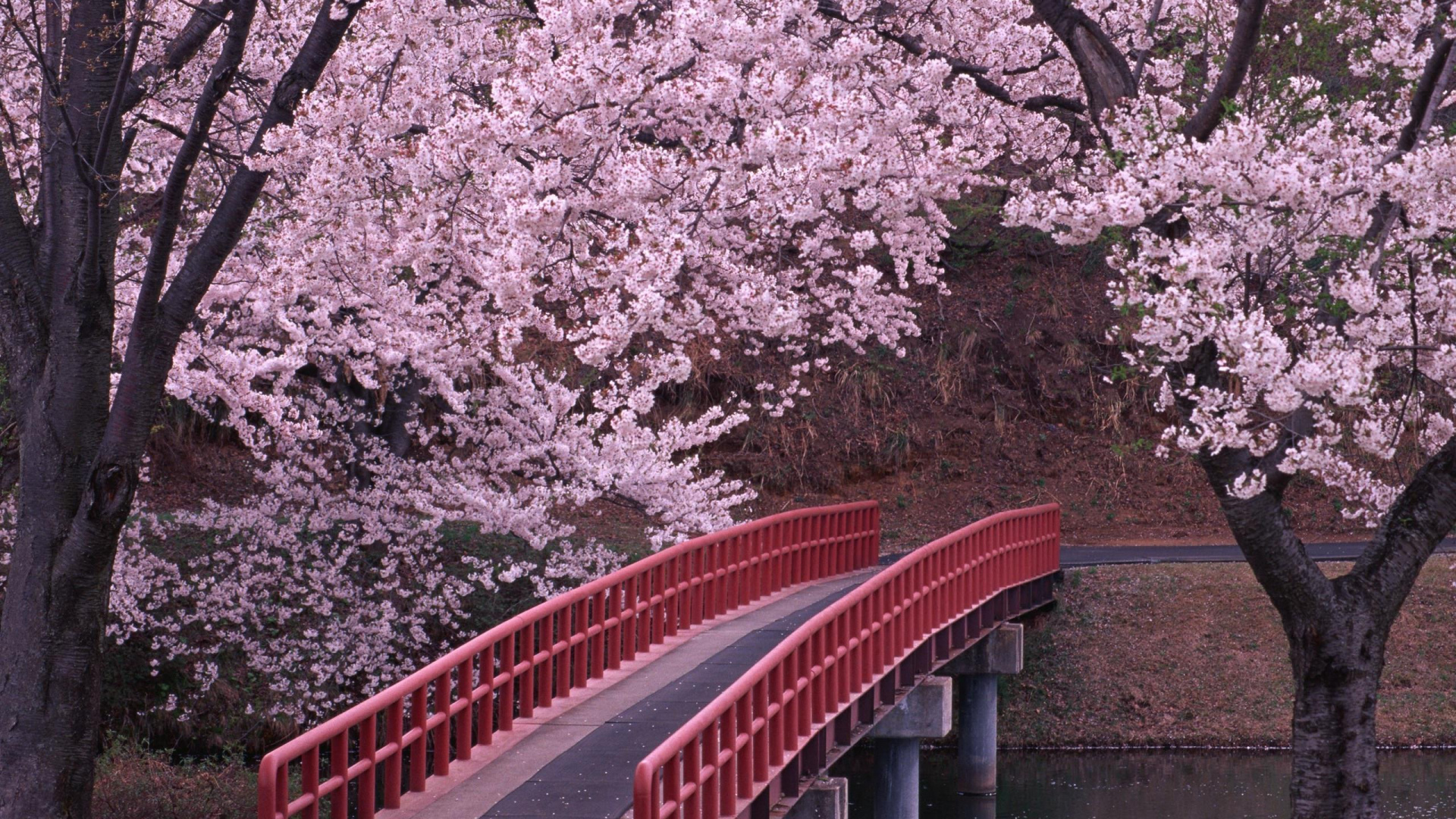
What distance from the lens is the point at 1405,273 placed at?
13.8m

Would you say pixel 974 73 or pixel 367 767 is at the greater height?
pixel 974 73

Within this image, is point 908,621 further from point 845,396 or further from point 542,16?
point 845,396

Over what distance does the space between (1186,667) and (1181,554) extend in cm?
353

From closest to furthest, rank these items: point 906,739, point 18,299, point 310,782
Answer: point 310,782, point 18,299, point 906,739

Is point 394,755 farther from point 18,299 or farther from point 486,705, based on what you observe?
point 18,299

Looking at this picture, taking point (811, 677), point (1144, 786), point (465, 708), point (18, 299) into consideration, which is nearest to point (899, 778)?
point (1144, 786)

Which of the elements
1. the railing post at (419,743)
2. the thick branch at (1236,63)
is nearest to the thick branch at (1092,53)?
the thick branch at (1236,63)

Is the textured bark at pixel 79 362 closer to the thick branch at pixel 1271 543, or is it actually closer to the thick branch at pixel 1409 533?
the thick branch at pixel 1271 543

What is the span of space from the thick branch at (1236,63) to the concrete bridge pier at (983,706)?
8620 millimetres

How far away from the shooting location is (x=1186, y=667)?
2184 centimetres

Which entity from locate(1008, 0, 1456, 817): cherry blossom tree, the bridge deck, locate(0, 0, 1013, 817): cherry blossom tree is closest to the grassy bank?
locate(0, 0, 1013, 817): cherry blossom tree

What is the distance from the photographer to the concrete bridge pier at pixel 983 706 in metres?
19.5

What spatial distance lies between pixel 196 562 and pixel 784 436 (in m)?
13.8

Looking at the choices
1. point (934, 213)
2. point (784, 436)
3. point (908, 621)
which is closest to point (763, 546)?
point (908, 621)
